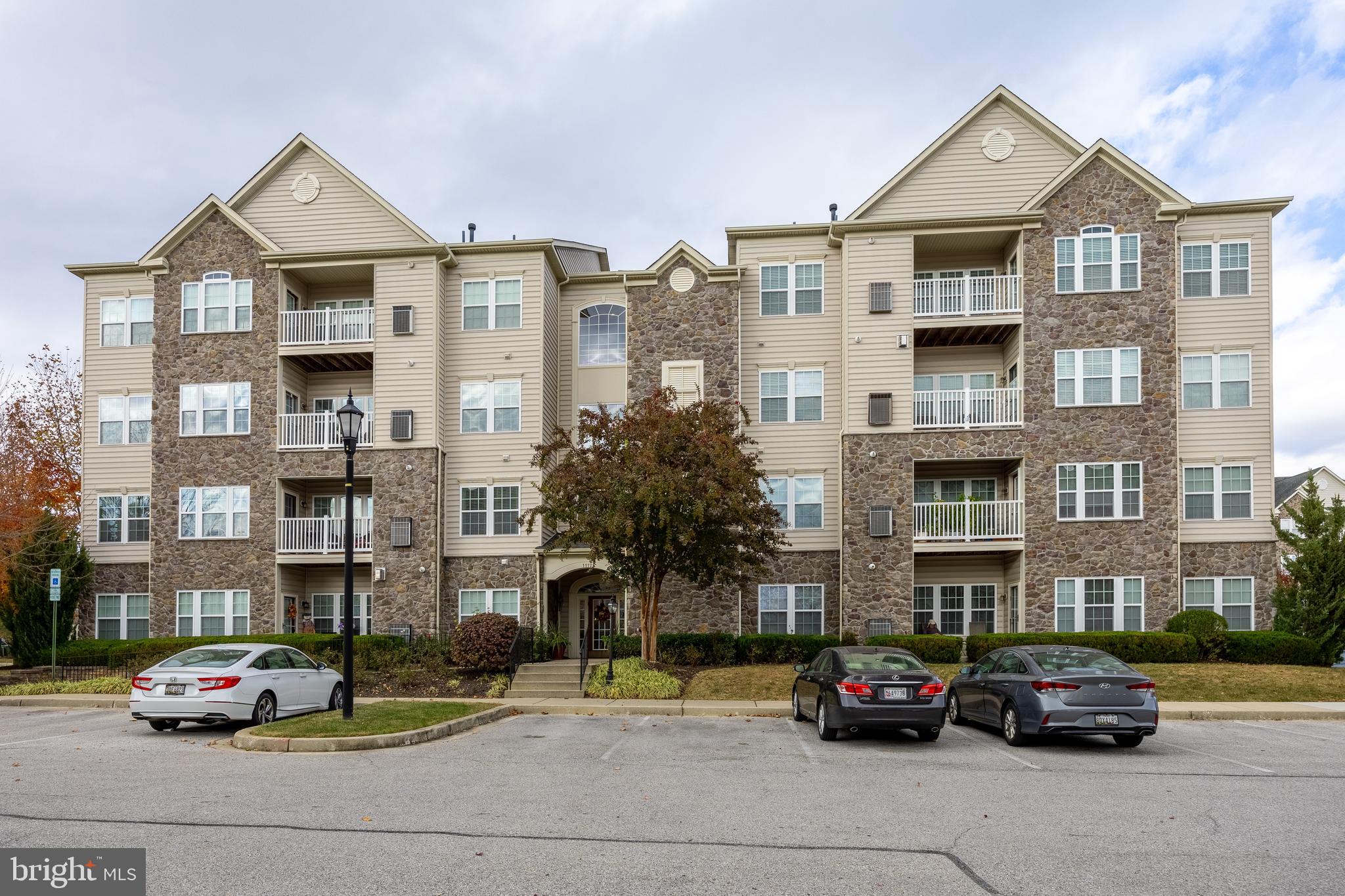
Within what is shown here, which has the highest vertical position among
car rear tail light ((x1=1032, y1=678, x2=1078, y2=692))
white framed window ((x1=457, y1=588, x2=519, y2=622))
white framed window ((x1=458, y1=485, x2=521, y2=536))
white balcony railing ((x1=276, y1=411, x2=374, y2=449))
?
white balcony railing ((x1=276, y1=411, x2=374, y2=449))

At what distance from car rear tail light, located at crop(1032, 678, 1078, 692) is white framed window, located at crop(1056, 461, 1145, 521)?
42.0ft

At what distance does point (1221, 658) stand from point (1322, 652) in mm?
2357

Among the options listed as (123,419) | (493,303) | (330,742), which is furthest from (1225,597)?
(123,419)

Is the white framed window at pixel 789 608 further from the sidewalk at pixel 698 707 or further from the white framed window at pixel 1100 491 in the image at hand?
the sidewalk at pixel 698 707

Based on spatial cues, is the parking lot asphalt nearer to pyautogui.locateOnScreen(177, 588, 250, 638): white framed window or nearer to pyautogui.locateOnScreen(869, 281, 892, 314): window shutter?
pyautogui.locateOnScreen(177, 588, 250, 638): white framed window

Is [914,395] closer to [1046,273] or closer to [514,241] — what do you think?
[1046,273]

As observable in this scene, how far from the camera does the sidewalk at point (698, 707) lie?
58.5ft

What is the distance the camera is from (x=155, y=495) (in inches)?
1090

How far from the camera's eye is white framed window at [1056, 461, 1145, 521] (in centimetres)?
2512

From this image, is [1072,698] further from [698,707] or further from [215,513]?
[215,513]

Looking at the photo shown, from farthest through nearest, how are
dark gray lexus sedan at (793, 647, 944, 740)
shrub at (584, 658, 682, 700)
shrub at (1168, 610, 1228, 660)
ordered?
shrub at (1168, 610, 1228, 660), shrub at (584, 658, 682, 700), dark gray lexus sedan at (793, 647, 944, 740)

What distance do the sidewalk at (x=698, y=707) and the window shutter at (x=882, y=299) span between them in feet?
38.2

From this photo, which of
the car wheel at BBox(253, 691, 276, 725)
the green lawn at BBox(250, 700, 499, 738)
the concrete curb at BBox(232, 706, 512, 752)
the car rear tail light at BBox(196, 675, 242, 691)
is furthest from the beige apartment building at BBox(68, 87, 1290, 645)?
the concrete curb at BBox(232, 706, 512, 752)

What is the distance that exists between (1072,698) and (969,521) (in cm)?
1230
